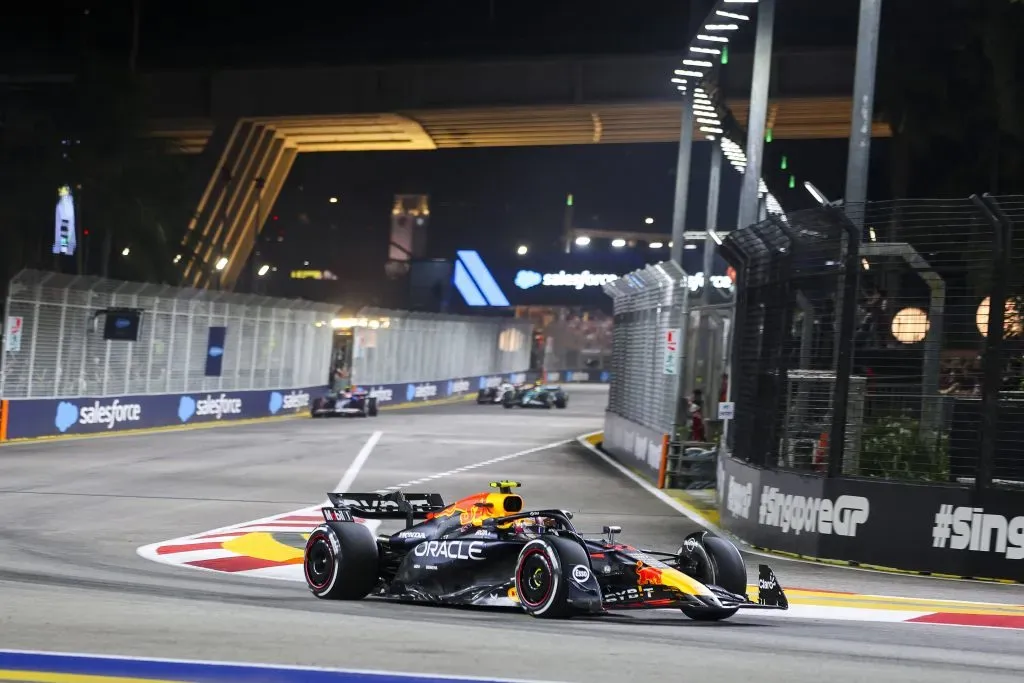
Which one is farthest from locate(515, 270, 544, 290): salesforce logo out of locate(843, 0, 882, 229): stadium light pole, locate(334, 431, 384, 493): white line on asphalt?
locate(843, 0, 882, 229): stadium light pole

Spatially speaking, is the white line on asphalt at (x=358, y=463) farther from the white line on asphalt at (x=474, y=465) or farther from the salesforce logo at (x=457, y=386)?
the salesforce logo at (x=457, y=386)

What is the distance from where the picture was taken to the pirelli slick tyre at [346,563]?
441 inches

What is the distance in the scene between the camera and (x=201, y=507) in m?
18.8

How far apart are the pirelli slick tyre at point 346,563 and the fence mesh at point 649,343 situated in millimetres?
15289

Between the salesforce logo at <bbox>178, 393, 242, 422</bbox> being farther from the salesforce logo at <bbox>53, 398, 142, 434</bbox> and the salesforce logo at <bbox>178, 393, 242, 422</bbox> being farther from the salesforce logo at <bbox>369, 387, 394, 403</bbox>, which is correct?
the salesforce logo at <bbox>369, 387, 394, 403</bbox>

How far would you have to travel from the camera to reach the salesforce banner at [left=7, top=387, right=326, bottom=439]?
31.2 meters

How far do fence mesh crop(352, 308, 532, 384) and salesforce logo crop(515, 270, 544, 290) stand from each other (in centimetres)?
419

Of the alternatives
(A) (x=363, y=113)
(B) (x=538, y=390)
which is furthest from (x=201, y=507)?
(B) (x=538, y=390)

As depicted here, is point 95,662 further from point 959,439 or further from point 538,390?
point 538,390

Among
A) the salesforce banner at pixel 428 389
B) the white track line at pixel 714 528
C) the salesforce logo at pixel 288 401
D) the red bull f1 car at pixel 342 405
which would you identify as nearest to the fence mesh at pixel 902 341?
the white track line at pixel 714 528

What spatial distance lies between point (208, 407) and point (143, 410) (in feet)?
16.9

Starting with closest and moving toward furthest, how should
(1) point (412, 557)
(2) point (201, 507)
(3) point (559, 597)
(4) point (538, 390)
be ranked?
(3) point (559, 597)
(1) point (412, 557)
(2) point (201, 507)
(4) point (538, 390)

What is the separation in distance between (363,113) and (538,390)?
665 inches

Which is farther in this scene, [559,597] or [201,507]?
[201,507]
